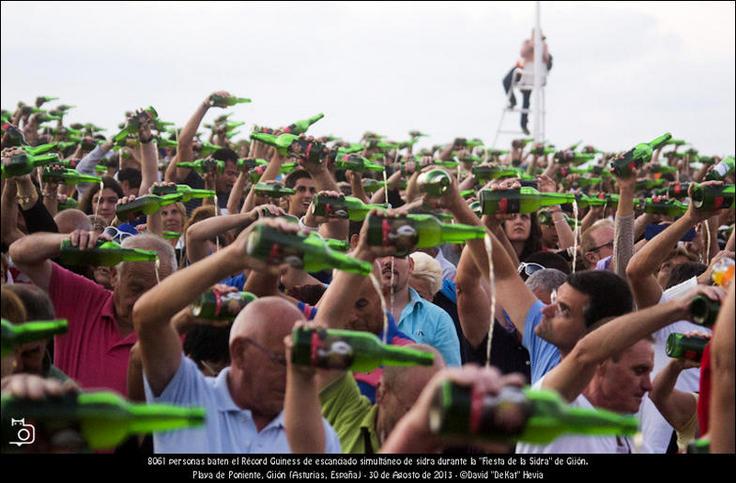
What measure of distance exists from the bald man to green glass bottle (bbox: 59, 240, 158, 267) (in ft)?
4.24

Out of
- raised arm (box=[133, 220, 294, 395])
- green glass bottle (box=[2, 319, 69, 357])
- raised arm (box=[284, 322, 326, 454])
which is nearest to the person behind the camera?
green glass bottle (box=[2, 319, 69, 357])

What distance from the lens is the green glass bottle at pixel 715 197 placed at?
218 inches

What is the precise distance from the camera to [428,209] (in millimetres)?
5895

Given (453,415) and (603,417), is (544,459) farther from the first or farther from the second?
(453,415)

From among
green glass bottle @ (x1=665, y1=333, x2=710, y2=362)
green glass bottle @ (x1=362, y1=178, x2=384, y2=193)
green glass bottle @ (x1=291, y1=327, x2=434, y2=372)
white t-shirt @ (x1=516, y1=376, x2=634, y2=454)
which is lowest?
green glass bottle @ (x1=362, y1=178, x2=384, y2=193)

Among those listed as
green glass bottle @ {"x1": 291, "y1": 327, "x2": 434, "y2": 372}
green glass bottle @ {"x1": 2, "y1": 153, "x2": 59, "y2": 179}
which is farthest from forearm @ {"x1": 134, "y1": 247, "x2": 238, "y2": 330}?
green glass bottle @ {"x1": 2, "y1": 153, "x2": 59, "y2": 179}

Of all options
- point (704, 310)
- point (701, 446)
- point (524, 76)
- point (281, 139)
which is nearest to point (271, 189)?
point (281, 139)

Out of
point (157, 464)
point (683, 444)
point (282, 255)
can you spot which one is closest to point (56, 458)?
point (157, 464)

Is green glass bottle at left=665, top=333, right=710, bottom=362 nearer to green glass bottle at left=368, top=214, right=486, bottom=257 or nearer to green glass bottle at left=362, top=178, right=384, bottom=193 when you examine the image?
green glass bottle at left=368, top=214, right=486, bottom=257

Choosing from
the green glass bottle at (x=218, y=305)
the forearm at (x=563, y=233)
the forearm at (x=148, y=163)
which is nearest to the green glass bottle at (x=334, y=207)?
the green glass bottle at (x=218, y=305)

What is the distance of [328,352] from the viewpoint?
367 cm

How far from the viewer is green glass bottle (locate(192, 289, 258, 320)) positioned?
4.75 m

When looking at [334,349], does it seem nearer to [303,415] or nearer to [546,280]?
[303,415]

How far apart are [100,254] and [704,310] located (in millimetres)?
2916
